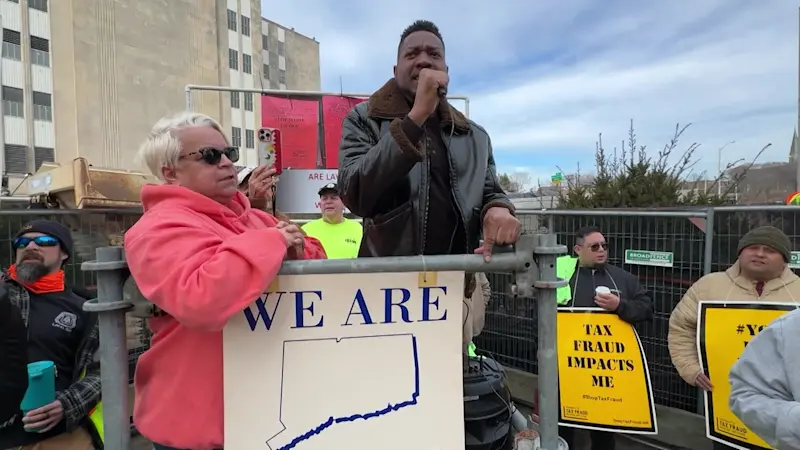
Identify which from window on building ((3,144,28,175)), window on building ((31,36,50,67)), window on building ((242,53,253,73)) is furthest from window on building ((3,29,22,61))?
window on building ((242,53,253,73))

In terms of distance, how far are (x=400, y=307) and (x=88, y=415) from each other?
7.54 feet

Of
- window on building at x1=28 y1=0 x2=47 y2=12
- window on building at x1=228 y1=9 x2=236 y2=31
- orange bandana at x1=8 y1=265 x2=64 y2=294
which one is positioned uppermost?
window on building at x1=228 y1=9 x2=236 y2=31

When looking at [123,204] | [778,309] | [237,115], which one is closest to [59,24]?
[237,115]

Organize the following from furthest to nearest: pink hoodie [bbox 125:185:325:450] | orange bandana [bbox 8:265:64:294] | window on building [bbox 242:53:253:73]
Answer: window on building [bbox 242:53:253:73] → orange bandana [bbox 8:265:64:294] → pink hoodie [bbox 125:185:325:450]

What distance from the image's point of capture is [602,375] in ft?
11.3

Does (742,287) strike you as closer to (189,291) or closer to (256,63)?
(189,291)

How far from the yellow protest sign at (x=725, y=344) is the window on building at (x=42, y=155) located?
32.7 m

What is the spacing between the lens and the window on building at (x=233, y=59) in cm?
3872

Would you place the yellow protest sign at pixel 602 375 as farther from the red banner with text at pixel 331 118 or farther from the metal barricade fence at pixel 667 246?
the red banner with text at pixel 331 118

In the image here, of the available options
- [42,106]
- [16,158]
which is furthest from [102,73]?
[16,158]

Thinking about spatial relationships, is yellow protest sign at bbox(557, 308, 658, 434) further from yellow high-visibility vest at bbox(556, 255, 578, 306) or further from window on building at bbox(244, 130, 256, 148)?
window on building at bbox(244, 130, 256, 148)

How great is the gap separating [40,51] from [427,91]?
3438cm

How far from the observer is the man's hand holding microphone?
126 centimetres

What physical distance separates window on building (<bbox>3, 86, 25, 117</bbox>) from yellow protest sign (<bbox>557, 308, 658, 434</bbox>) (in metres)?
32.4
